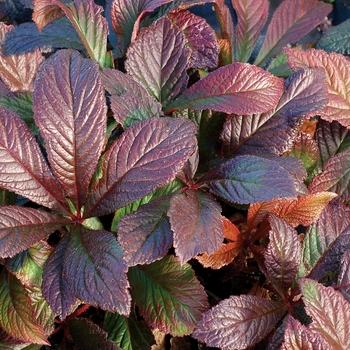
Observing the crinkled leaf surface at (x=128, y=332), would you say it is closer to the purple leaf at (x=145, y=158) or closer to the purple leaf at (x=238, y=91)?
the purple leaf at (x=145, y=158)

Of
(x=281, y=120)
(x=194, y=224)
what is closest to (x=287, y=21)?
(x=281, y=120)

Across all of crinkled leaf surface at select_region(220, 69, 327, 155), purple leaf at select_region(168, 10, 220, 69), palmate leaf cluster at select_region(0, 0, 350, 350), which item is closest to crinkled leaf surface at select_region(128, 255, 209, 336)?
palmate leaf cluster at select_region(0, 0, 350, 350)

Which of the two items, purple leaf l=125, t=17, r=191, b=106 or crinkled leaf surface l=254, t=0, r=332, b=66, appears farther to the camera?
crinkled leaf surface l=254, t=0, r=332, b=66

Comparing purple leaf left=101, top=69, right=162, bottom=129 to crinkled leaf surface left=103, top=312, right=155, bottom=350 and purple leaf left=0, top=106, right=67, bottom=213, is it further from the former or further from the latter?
crinkled leaf surface left=103, top=312, right=155, bottom=350

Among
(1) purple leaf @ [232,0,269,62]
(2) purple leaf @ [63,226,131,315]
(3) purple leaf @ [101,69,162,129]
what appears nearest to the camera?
(2) purple leaf @ [63,226,131,315]

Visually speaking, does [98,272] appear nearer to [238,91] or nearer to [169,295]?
[169,295]

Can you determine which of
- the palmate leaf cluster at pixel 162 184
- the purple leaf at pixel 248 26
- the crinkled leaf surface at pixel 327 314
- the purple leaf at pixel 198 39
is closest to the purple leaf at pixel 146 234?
the palmate leaf cluster at pixel 162 184

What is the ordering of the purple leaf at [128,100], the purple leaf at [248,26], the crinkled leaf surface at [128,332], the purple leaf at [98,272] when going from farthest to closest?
the purple leaf at [248,26] < the crinkled leaf surface at [128,332] < the purple leaf at [128,100] < the purple leaf at [98,272]
